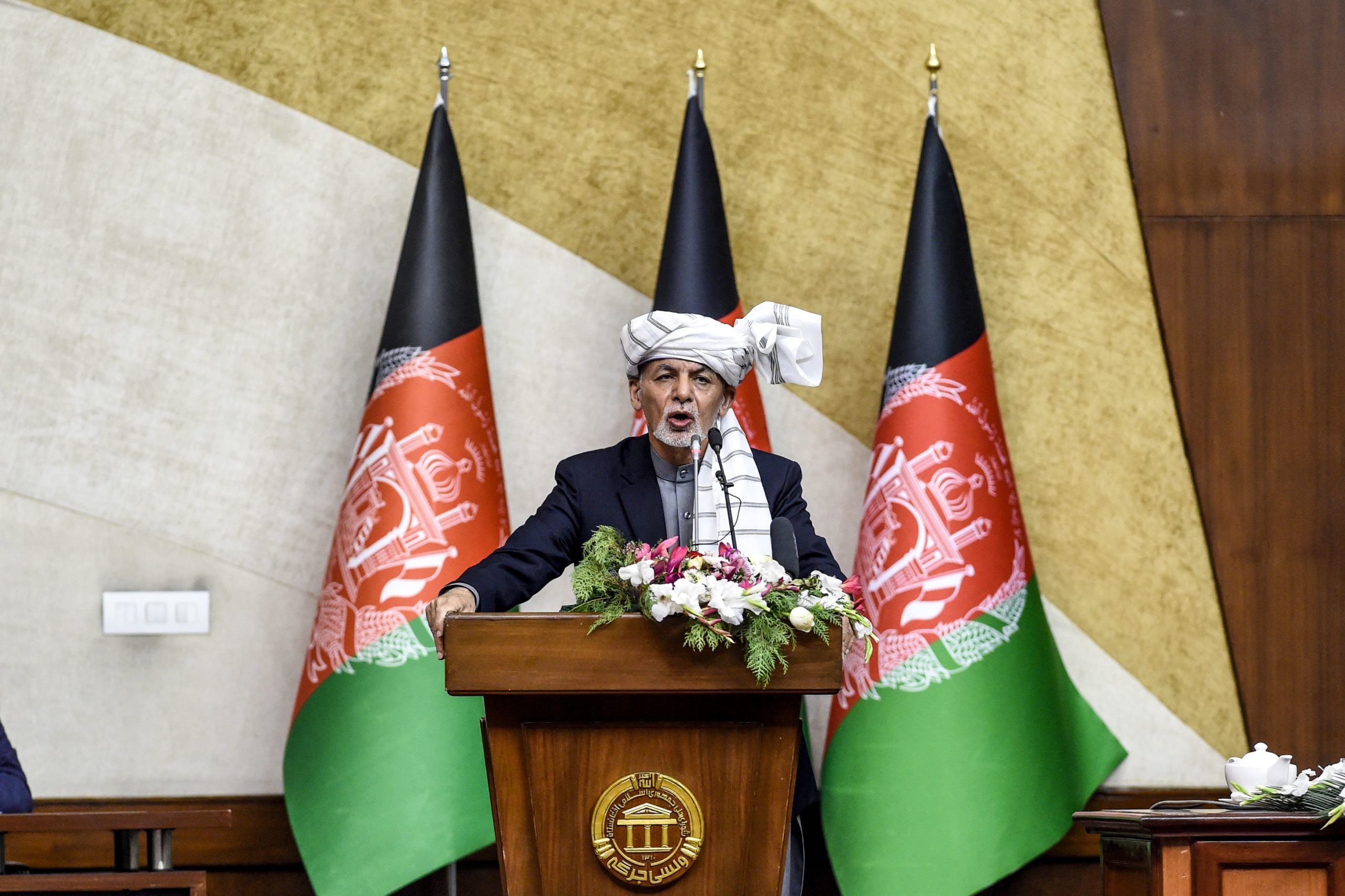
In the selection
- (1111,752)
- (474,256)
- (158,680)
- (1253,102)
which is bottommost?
(1111,752)

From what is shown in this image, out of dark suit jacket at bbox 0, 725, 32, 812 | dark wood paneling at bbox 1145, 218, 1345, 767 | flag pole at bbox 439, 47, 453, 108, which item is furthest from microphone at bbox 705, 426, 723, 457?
dark wood paneling at bbox 1145, 218, 1345, 767

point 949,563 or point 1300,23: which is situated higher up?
point 1300,23

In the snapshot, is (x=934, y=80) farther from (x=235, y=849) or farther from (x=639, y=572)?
(x=235, y=849)

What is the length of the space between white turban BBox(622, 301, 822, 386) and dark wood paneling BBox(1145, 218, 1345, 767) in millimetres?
1935

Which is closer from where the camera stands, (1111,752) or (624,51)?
(1111,752)

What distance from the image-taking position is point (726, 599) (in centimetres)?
195

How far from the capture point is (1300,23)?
418cm

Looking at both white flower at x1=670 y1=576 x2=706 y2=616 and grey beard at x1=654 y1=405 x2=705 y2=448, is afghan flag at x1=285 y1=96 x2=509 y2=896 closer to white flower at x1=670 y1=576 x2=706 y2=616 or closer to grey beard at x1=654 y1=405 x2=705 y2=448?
grey beard at x1=654 y1=405 x2=705 y2=448

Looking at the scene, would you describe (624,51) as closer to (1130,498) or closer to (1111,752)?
(1130,498)

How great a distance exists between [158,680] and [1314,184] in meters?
3.64

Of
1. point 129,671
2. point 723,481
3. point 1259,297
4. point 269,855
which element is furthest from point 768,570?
point 1259,297

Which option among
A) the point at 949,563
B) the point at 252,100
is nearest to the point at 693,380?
the point at 949,563

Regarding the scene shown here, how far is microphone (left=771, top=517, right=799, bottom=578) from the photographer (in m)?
2.12

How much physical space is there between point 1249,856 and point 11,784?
93.7 inches
